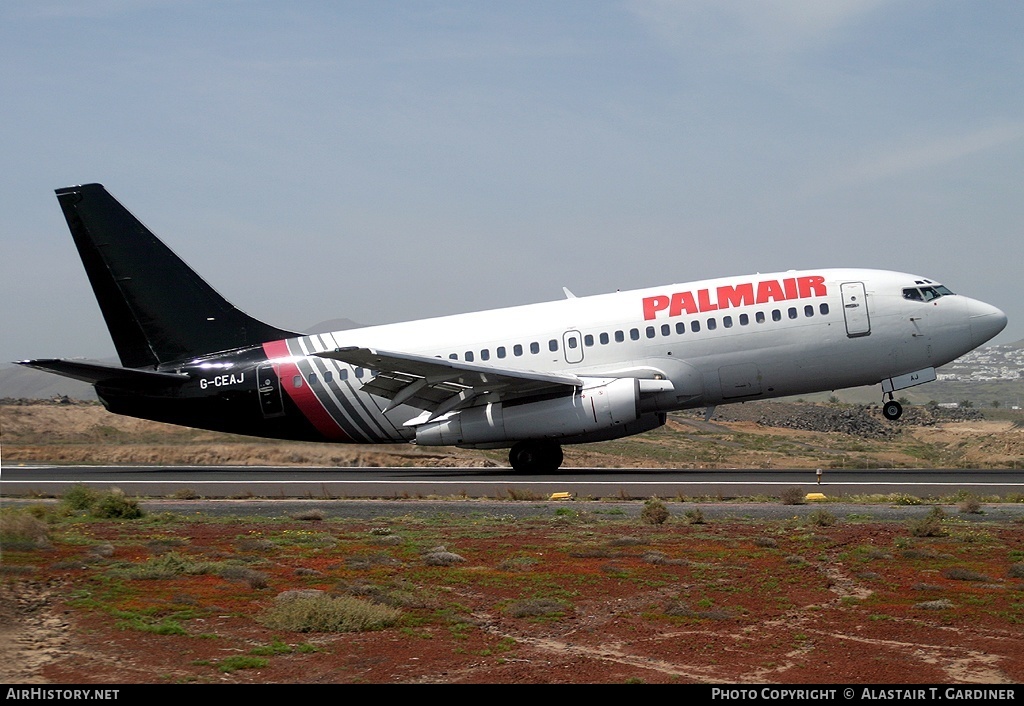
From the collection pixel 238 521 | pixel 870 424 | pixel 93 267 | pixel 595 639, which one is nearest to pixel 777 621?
pixel 595 639

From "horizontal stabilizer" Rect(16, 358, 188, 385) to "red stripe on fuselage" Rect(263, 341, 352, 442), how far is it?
2.72m

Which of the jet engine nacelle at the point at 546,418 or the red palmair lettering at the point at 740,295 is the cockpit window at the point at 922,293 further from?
the jet engine nacelle at the point at 546,418

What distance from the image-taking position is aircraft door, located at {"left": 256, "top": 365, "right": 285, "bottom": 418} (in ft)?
96.5

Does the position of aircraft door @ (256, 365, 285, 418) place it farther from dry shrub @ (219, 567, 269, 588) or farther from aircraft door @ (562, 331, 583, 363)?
dry shrub @ (219, 567, 269, 588)

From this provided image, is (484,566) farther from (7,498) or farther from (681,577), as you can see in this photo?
(7,498)

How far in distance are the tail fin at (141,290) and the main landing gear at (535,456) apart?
797cm

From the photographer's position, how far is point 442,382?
90.3ft

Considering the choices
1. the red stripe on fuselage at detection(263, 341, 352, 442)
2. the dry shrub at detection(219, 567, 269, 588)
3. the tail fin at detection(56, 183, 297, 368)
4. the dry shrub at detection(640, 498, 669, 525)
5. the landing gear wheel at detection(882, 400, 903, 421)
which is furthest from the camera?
the tail fin at detection(56, 183, 297, 368)

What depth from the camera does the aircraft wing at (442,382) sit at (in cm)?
2639

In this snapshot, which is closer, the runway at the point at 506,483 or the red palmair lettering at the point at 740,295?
the runway at the point at 506,483

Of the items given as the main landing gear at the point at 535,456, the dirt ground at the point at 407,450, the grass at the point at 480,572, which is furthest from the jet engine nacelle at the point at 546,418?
the dirt ground at the point at 407,450

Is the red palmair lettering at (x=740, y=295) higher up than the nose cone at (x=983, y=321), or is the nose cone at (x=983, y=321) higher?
the red palmair lettering at (x=740, y=295)

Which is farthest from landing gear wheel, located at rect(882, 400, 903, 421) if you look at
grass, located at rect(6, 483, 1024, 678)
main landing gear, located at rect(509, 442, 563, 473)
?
main landing gear, located at rect(509, 442, 563, 473)

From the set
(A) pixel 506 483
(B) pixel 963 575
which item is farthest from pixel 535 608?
(A) pixel 506 483
